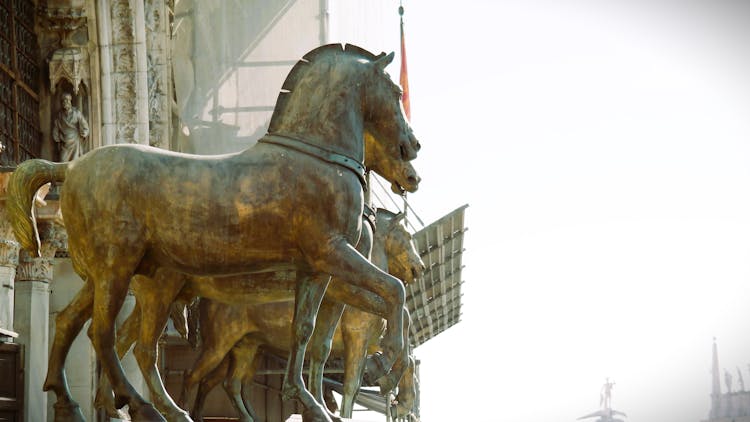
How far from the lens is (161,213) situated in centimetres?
920

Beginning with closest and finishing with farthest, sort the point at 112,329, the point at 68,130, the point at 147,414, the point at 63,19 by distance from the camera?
the point at 147,414
the point at 112,329
the point at 68,130
the point at 63,19

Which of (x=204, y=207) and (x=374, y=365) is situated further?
(x=374, y=365)

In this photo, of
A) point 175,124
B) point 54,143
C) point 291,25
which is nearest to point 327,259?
point 54,143

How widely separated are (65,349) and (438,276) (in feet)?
73.4

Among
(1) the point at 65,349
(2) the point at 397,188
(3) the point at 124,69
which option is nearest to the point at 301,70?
(2) the point at 397,188

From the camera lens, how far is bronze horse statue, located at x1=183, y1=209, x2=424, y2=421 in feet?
35.7

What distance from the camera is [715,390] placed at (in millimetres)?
27047

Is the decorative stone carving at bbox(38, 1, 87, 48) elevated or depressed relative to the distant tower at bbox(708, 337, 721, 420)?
elevated

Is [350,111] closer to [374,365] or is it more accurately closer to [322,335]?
[322,335]

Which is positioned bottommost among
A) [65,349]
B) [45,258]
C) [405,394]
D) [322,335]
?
[65,349]

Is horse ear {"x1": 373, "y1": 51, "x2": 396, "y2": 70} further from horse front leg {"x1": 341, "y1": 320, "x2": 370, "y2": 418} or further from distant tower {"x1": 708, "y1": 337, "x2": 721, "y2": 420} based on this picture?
distant tower {"x1": 708, "y1": 337, "x2": 721, "y2": 420}

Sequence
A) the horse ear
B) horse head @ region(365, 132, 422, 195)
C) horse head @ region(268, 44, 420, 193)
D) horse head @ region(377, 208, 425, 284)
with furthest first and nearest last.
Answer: horse head @ region(377, 208, 425, 284) → horse head @ region(365, 132, 422, 195) → the horse ear → horse head @ region(268, 44, 420, 193)

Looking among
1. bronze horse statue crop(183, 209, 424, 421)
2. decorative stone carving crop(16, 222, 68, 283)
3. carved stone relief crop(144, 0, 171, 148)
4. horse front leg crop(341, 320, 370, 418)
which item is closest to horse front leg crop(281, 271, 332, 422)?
bronze horse statue crop(183, 209, 424, 421)

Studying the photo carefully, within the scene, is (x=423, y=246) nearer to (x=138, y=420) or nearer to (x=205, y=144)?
(x=205, y=144)
